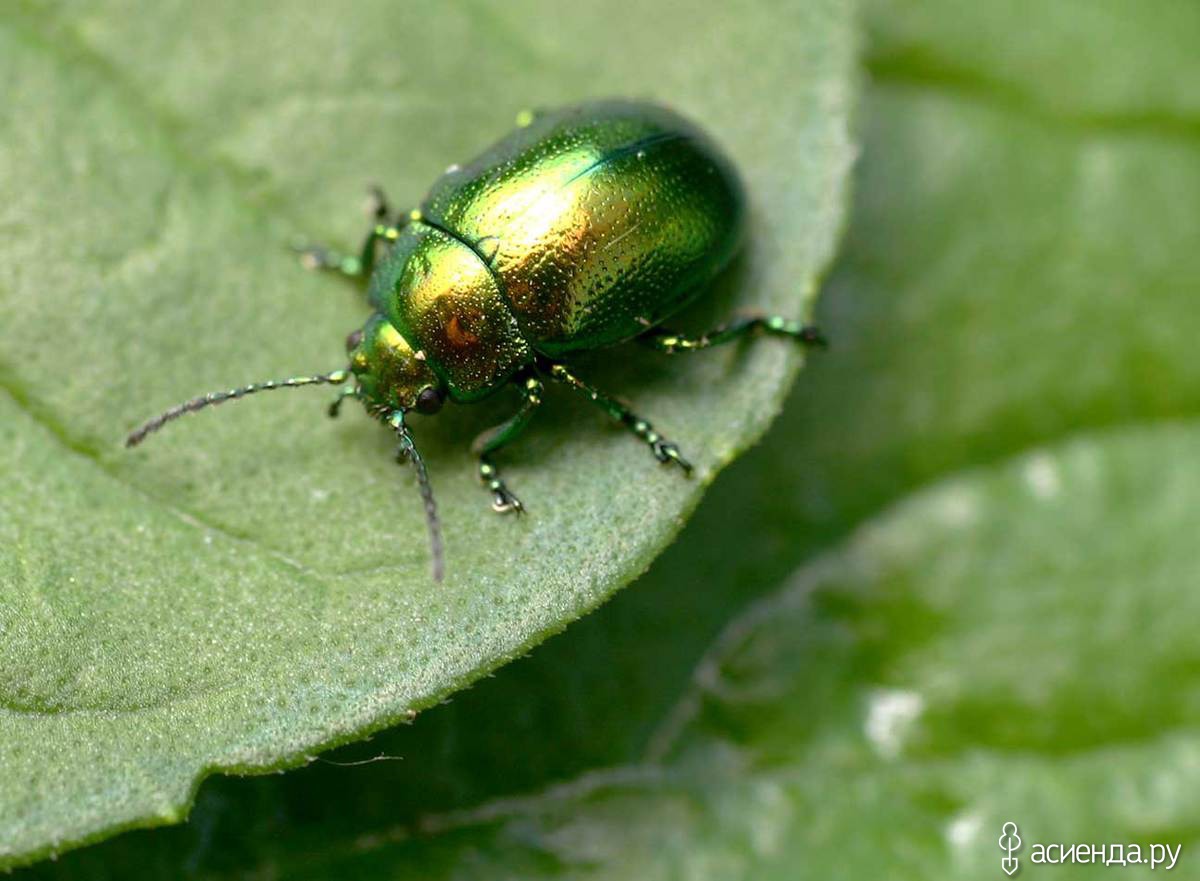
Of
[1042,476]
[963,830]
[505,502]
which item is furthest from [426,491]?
[1042,476]

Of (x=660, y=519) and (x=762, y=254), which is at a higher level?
(x=762, y=254)

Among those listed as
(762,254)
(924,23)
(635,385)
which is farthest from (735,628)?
(924,23)

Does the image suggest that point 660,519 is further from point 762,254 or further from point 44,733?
point 44,733

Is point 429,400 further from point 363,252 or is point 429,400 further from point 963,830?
point 963,830

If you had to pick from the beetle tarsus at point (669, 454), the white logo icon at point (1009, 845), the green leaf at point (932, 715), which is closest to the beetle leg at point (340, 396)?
the beetle tarsus at point (669, 454)

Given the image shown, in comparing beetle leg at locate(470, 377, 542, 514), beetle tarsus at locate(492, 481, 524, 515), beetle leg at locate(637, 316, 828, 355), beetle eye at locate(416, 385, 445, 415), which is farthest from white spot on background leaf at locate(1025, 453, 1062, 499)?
beetle eye at locate(416, 385, 445, 415)

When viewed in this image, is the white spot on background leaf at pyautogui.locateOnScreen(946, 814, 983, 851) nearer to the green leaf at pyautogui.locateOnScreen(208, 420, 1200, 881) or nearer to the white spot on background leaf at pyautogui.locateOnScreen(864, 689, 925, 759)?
the green leaf at pyautogui.locateOnScreen(208, 420, 1200, 881)
